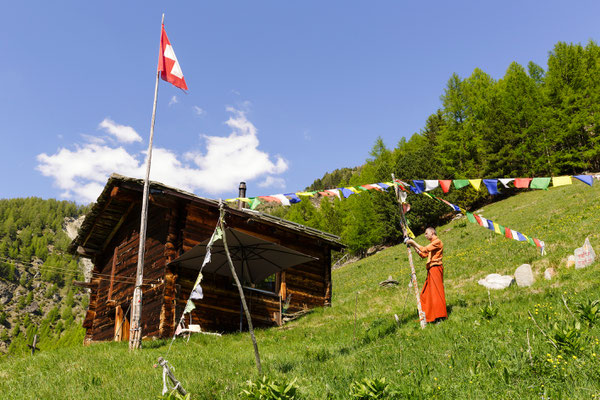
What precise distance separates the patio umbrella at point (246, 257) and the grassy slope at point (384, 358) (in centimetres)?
215

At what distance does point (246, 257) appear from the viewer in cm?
1350

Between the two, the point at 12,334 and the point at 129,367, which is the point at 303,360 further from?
the point at 12,334

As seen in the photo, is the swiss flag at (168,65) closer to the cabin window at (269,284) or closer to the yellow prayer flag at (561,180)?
the cabin window at (269,284)

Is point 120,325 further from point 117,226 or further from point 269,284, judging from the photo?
point 269,284

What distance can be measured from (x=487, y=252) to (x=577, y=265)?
25.4 feet

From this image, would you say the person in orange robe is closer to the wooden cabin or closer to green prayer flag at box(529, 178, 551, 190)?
green prayer flag at box(529, 178, 551, 190)

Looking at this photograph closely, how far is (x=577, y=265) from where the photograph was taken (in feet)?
→ 38.8

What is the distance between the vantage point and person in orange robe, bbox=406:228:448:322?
9.05 m

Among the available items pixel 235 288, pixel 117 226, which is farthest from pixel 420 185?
pixel 117 226

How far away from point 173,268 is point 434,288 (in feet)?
28.0

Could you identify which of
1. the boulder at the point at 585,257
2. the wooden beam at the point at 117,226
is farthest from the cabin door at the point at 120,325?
the boulder at the point at 585,257

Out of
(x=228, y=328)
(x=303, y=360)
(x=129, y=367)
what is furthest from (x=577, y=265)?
(x=129, y=367)

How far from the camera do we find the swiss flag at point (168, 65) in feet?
44.0

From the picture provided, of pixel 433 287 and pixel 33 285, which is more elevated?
pixel 33 285
